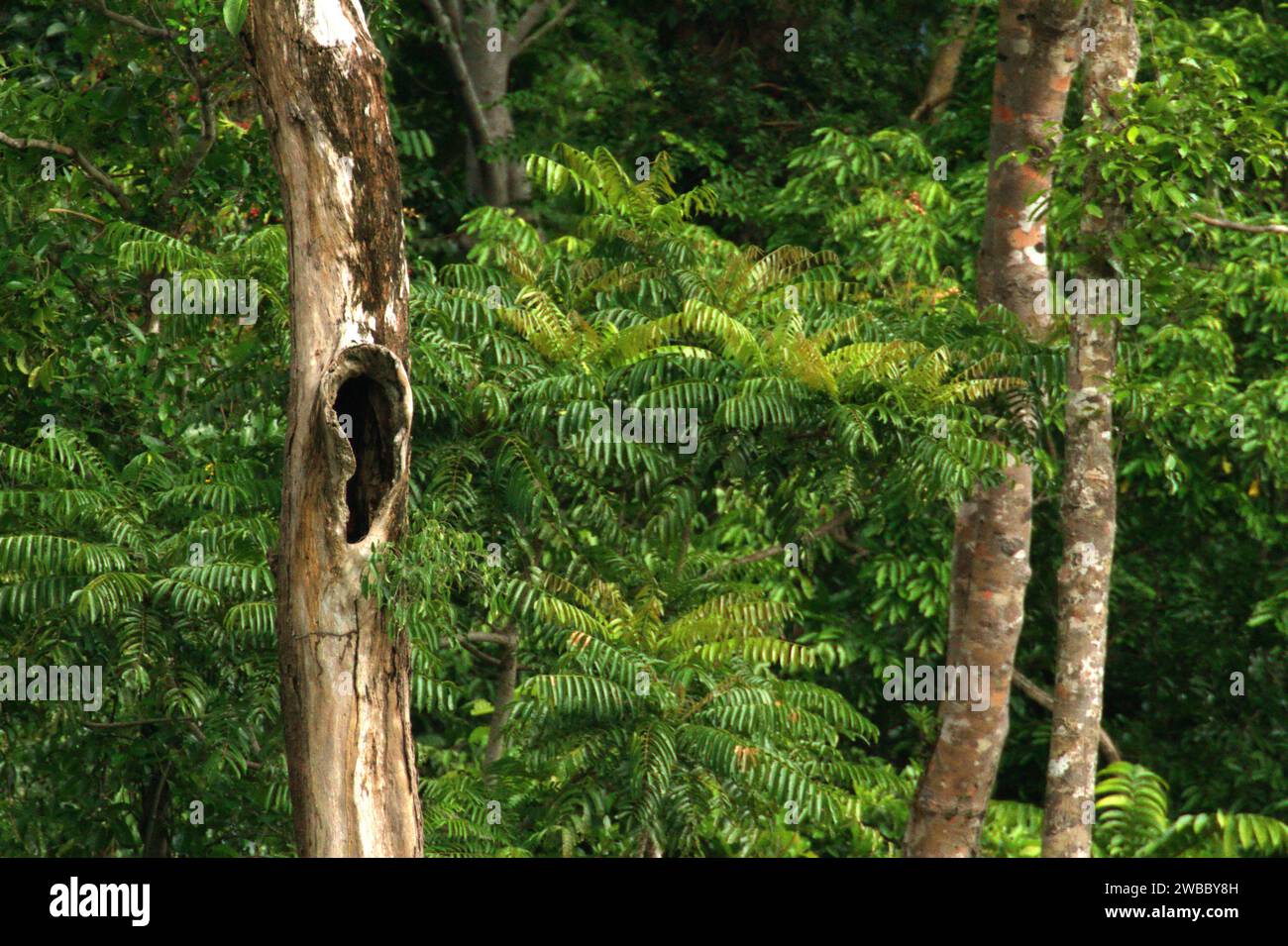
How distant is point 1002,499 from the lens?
28.7ft

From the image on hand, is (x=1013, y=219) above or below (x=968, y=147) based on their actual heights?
below

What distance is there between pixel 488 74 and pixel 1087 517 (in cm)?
821

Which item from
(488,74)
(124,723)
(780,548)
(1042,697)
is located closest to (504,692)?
(124,723)

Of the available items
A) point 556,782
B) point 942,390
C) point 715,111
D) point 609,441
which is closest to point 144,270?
point 609,441

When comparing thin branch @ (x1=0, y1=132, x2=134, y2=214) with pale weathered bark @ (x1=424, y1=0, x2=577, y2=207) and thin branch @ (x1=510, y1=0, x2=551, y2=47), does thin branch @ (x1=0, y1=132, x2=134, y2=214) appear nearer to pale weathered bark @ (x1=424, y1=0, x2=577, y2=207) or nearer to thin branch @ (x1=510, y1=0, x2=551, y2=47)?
pale weathered bark @ (x1=424, y1=0, x2=577, y2=207)

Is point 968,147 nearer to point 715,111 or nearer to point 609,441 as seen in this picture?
point 715,111

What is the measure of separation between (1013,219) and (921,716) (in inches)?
121

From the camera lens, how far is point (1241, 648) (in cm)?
1148

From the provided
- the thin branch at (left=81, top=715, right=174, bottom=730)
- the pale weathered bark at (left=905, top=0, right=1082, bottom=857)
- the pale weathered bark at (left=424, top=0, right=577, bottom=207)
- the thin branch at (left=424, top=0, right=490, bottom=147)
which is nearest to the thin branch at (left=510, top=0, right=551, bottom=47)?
the pale weathered bark at (left=424, top=0, right=577, bottom=207)

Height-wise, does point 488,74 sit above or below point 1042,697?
above

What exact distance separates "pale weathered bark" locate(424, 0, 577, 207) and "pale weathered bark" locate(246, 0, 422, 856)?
296 inches

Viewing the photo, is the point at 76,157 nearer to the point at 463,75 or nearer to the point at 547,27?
the point at 463,75

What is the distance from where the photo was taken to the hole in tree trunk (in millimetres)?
5750

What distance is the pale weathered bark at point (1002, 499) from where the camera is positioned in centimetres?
876
